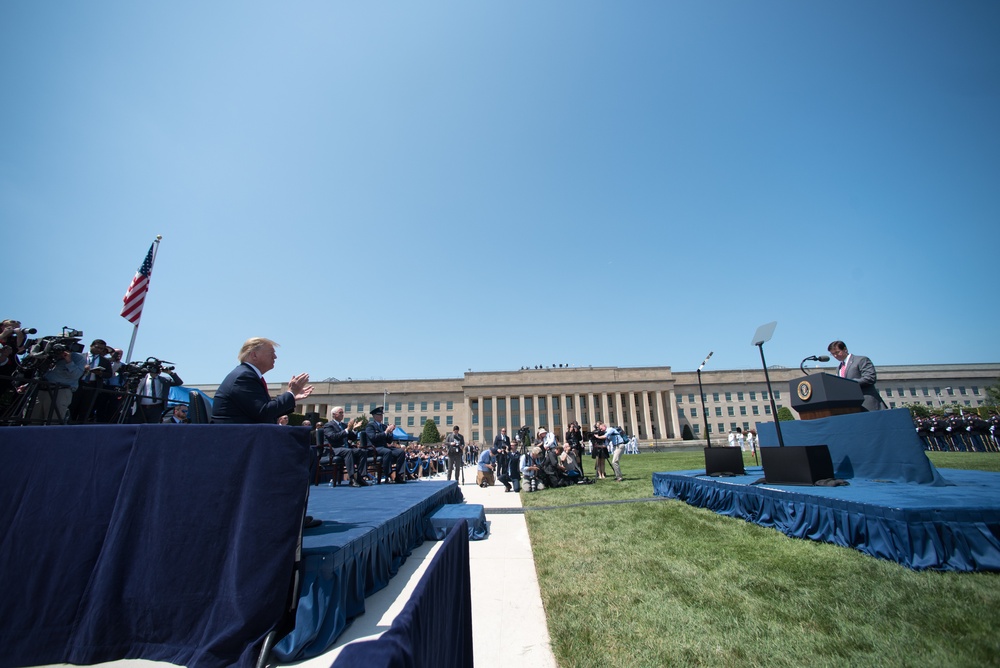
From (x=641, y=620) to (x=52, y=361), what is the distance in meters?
8.84

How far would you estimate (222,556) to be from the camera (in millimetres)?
2654

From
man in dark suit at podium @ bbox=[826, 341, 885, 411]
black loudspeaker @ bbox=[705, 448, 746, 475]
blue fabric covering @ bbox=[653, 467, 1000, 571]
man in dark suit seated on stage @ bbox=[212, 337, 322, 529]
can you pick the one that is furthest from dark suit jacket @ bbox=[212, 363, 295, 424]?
man in dark suit at podium @ bbox=[826, 341, 885, 411]

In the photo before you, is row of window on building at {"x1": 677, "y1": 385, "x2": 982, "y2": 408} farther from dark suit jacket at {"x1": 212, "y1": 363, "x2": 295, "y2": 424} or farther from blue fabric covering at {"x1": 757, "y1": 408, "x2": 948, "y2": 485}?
dark suit jacket at {"x1": 212, "y1": 363, "x2": 295, "y2": 424}

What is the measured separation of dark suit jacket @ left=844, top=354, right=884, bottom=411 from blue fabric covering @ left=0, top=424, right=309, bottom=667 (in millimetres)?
8794

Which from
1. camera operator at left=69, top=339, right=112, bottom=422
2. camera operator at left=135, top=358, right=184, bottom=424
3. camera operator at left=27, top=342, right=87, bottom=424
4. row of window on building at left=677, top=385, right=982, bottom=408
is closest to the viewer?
camera operator at left=27, top=342, right=87, bottom=424

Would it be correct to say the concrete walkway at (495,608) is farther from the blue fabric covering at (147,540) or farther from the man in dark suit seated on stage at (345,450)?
the man in dark suit seated on stage at (345,450)

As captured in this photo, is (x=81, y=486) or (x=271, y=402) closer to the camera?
(x=81, y=486)

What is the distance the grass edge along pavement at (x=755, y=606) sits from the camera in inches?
104

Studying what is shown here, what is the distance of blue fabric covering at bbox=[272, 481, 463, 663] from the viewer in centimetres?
281

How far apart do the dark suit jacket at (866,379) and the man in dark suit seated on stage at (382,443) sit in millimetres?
9135

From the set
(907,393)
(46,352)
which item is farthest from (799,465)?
(907,393)

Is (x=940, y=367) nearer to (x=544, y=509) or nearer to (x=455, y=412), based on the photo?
(x=455, y=412)

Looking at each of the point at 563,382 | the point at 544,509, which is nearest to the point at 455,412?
the point at 563,382

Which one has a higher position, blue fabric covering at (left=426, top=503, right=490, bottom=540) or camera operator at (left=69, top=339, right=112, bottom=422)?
camera operator at (left=69, top=339, right=112, bottom=422)
